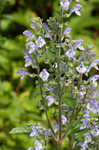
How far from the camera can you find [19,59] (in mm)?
4883

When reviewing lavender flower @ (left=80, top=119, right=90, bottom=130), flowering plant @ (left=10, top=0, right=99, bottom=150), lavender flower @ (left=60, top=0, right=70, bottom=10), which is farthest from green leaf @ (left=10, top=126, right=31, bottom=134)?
lavender flower @ (left=60, top=0, right=70, bottom=10)

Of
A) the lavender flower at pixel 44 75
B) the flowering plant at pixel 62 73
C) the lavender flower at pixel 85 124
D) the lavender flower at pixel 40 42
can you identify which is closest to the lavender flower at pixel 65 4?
the flowering plant at pixel 62 73

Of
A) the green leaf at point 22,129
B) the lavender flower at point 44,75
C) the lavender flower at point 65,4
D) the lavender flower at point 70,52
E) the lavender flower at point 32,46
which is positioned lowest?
the green leaf at point 22,129

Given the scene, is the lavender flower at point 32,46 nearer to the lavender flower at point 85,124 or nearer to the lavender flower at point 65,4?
the lavender flower at point 65,4

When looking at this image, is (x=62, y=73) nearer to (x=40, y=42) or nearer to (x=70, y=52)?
(x=70, y=52)

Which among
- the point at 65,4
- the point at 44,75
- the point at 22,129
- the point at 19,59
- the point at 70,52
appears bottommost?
the point at 22,129

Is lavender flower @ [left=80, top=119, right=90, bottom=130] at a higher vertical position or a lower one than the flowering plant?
lower

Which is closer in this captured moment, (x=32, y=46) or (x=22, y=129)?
(x=32, y=46)

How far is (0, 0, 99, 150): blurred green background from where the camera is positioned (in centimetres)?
379

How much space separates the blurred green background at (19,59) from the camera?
379 cm

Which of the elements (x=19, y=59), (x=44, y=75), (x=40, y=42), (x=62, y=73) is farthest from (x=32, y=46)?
(x=19, y=59)

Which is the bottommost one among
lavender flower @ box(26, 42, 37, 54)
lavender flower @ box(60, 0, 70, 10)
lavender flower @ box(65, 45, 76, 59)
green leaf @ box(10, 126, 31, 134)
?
green leaf @ box(10, 126, 31, 134)

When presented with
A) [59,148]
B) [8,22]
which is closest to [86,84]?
[59,148]

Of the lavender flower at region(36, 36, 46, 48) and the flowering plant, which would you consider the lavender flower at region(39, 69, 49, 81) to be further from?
the lavender flower at region(36, 36, 46, 48)
